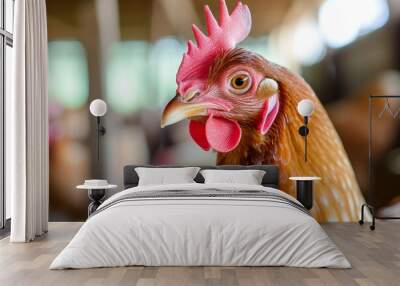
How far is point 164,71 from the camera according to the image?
689 cm

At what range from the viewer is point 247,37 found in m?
6.84

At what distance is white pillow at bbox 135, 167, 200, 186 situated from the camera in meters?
6.25

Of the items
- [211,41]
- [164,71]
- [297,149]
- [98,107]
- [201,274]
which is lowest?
[201,274]

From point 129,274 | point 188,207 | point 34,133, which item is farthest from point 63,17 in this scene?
point 129,274

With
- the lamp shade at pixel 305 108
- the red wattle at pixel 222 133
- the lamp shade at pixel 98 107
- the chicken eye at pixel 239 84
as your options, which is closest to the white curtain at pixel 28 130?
the lamp shade at pixel 98 107

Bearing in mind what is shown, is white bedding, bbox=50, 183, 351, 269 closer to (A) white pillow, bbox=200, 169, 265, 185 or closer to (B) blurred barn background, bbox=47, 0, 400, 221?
(A) white pillow, bbox=200, 169, 265, 185

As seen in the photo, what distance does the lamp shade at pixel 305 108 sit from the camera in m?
6.41

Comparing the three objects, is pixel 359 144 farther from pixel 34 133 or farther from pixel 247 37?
pixel 34 133

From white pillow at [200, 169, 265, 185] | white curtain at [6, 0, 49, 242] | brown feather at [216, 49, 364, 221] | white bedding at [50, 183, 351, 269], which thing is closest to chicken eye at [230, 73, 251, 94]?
brown feather at [216, 49, 364, 221]

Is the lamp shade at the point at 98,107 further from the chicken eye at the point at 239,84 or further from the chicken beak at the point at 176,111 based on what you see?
the chicken eye at the point at 239,84

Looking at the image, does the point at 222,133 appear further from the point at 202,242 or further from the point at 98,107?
the point at 202,242

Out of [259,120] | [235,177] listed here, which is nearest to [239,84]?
[259,120]

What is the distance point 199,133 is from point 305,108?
4.22 feet

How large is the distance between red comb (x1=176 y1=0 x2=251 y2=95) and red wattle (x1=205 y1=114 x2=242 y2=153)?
0.51 metres
